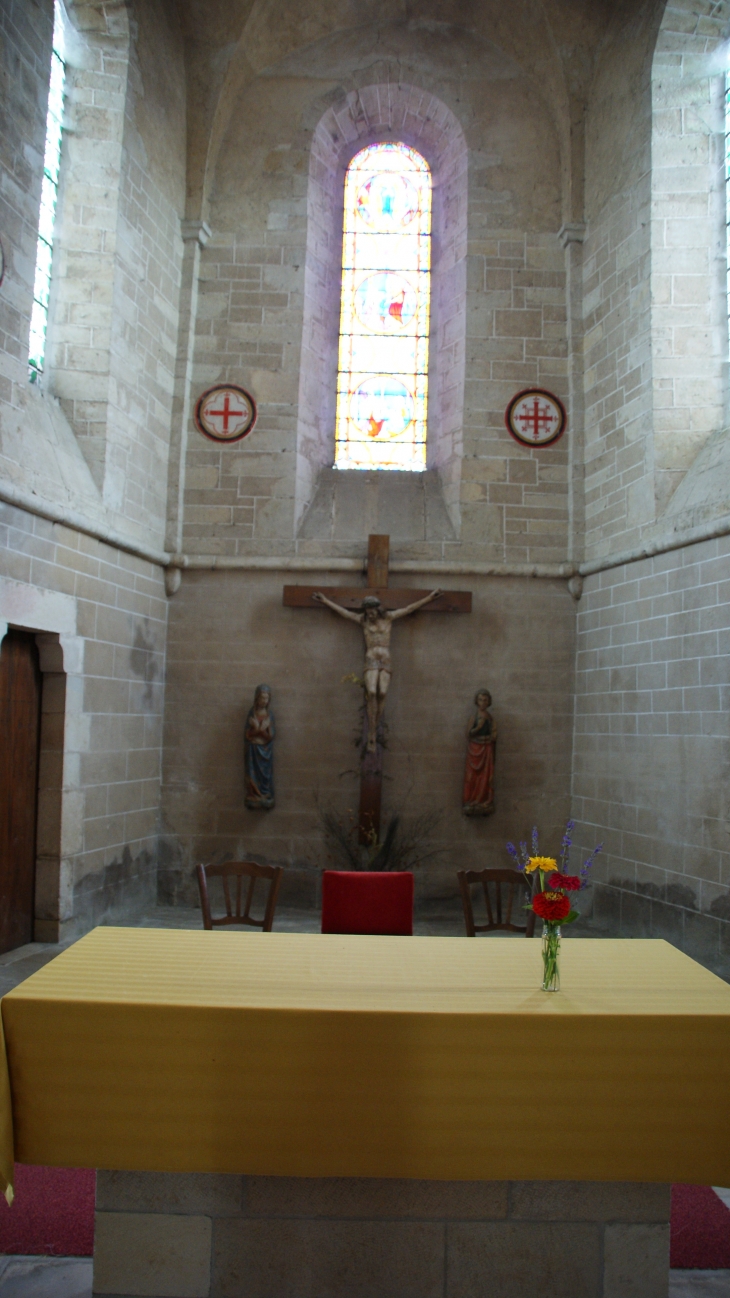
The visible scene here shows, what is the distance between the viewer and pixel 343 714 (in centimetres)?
802

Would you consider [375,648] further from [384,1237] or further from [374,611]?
[384,1237]

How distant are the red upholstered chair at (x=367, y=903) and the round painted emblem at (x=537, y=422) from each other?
17.4ft

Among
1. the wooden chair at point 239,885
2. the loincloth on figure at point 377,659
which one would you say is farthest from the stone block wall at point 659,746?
the wooden chair at point 239,885

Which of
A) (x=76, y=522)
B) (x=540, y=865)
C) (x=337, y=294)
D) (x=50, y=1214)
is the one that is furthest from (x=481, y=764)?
(x=50, y=1214)

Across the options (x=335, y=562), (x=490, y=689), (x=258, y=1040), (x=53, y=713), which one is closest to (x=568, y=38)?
(x=335, y=562)

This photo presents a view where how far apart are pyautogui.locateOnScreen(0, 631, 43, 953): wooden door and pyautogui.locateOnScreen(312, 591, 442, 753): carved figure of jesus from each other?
2676mm

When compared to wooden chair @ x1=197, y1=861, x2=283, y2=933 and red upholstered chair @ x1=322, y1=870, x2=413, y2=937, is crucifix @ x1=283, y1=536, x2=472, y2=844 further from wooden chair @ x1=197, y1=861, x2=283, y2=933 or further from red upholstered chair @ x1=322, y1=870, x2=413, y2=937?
red upholstered chair @ x1=322, y1=870, x2=413, y2=937

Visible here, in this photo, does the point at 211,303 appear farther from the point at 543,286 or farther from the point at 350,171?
the point at 543,286

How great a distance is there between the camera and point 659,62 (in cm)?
727

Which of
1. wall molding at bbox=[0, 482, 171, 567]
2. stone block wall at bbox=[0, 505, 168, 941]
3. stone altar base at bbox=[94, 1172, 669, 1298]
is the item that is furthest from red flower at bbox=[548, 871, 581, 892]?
wall molding at bbox=[0, 482, 171, 567]

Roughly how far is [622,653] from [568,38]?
5.69m

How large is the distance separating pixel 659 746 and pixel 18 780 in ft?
15.1

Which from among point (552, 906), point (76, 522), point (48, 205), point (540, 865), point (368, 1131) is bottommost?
point (368, 1131)

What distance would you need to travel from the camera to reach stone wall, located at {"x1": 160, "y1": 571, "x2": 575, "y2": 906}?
312 inches
